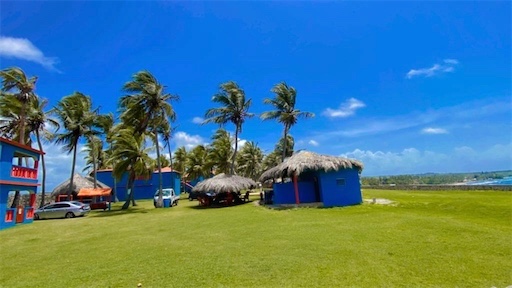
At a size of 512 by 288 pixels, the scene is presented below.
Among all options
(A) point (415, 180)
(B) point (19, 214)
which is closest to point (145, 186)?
(B) point (19, 214)

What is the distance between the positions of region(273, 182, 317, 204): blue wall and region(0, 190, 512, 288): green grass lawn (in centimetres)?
809

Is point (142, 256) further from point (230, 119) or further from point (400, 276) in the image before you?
point (230, 119)

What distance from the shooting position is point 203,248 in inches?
312

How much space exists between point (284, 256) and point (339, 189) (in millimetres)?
12116

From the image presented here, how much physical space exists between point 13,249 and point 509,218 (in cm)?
1687

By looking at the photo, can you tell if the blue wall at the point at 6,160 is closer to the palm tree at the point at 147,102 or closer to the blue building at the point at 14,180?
the blue building at the point at 14,180

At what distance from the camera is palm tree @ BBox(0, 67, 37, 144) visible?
68.4ft

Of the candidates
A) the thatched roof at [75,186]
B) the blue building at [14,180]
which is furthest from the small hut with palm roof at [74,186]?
the blue building at [14,180]

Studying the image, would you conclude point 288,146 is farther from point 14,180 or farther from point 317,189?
point 14,180

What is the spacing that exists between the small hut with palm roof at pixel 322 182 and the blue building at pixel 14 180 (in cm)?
1469

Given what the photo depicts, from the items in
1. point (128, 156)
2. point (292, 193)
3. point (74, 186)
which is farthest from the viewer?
point (74, 186)

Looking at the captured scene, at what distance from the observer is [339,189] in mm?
17922

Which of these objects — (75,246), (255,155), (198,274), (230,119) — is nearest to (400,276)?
(198,274)

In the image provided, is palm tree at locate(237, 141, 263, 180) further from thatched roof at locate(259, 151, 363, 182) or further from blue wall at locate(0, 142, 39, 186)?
blue wall at locate(0, 142, 39, 186)
